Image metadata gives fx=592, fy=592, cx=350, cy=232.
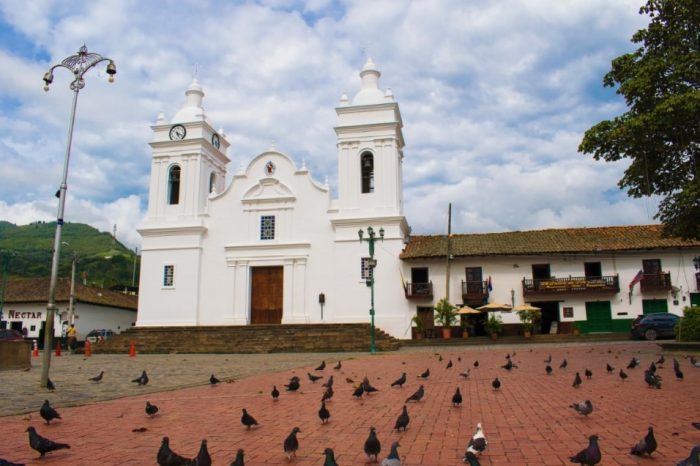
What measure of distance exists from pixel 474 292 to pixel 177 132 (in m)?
19.1

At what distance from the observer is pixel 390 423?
693cm

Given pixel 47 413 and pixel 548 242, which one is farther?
pixel 548 242

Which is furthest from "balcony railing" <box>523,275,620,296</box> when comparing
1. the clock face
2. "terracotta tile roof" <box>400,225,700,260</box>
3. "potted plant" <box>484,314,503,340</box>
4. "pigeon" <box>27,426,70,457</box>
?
"pigeon" <box>27,426,70,457</box>

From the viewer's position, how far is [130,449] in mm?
5793

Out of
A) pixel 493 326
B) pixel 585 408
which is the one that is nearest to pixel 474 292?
Result: pixel 493 326

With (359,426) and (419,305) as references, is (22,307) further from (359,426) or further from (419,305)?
(359,426)

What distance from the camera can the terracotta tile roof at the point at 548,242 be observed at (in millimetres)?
30297

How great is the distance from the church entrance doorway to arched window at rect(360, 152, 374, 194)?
6428 mm

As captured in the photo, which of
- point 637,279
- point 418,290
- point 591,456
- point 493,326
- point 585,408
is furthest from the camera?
point 418,290

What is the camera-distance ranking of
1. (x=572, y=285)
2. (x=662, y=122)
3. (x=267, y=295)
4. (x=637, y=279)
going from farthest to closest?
1. (x=267, y=295)
2. (x=572, y=285)
3. (x=637, y=279)
4. (x=662, y=122)

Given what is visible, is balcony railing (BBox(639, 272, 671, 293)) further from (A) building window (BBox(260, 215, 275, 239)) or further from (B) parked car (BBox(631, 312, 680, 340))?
(A) building window (BBox(260, 215, 275, 239))

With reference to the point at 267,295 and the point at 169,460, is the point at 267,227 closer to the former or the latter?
the point at 267,295

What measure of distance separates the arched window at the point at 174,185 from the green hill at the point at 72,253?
17021mm

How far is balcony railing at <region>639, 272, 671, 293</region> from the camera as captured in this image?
29.5 metres
